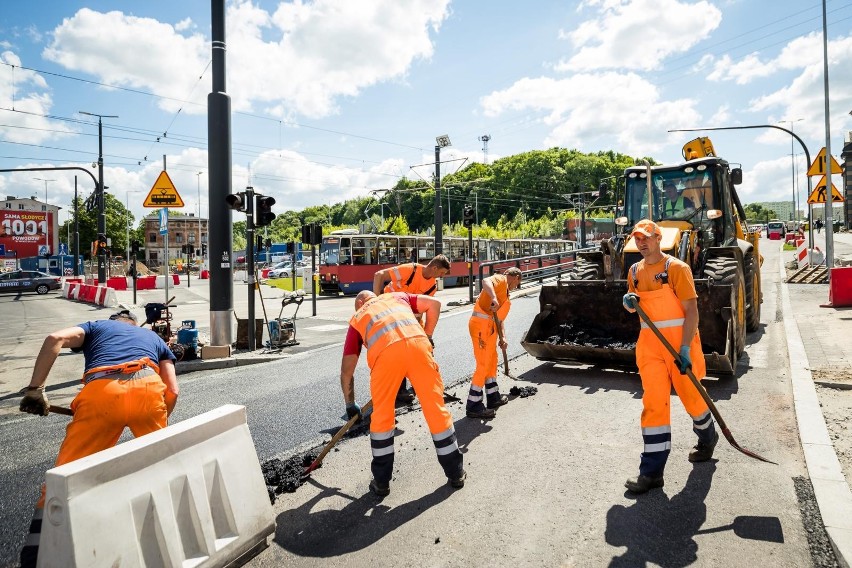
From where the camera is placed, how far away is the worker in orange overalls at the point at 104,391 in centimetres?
309

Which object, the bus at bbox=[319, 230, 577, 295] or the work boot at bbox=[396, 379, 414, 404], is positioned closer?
the work boot at bbox=[396, 379, 414, 404]

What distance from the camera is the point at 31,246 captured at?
60344 mm

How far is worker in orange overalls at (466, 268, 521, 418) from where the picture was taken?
5.68 m

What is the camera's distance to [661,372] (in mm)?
3932

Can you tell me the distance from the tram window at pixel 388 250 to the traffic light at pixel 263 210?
1581 cm

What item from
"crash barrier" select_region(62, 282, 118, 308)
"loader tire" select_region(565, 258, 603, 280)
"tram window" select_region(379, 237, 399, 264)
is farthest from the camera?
"tram window" select_region(379, 237, 399, 264)

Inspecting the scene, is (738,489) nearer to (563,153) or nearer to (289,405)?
(289,405)

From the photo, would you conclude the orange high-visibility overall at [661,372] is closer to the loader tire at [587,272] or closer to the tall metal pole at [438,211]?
the loader tire at [587,272]

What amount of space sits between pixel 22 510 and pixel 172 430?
6.36 feet

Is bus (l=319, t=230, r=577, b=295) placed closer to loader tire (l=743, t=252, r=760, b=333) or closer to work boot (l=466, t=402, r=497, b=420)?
loader tire (l=743, t=252, r=760, b=333)

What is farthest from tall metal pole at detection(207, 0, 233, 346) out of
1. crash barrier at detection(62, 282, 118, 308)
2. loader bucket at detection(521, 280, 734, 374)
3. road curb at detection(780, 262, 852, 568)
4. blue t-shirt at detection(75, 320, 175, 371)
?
crash barrier at detection(62, 282, 118, 308)

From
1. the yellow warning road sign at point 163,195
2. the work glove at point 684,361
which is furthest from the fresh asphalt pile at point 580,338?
the yellow warning road sign at point 163,195

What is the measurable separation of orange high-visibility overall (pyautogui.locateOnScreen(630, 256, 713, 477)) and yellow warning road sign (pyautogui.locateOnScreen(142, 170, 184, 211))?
9382mm

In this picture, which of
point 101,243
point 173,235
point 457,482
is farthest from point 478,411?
point 173,235
